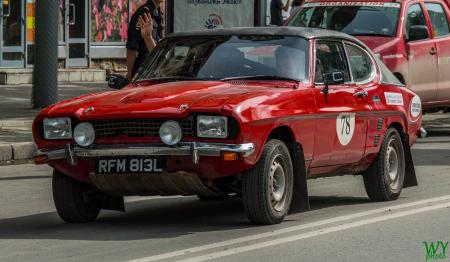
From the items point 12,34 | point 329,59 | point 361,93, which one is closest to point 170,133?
point 329,59

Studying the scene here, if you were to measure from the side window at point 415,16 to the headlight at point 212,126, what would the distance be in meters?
9.43

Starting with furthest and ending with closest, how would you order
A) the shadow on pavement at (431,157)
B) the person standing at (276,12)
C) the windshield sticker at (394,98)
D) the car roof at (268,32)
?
the person standing at (276,12) → the shadow on pavement at (431,157) → the windshield sticker at (394,98) → the car roof at (268,32)

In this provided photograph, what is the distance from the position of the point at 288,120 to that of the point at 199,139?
0.85 metres

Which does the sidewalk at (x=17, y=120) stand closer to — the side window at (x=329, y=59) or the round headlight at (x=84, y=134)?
the side window at (x=329, y=59)

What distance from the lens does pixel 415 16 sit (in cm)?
1864

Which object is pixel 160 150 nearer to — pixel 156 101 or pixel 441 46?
pixel 156 101

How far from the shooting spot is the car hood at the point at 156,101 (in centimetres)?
925

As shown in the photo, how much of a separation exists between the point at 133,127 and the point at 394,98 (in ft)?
10.2

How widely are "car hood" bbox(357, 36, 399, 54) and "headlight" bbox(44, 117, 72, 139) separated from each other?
8.30m

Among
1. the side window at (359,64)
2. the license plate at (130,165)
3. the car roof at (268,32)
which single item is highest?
the car roof at (268,32)

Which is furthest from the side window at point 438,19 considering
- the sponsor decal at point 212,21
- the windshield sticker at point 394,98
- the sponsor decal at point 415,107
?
the windshield sticker at point 394,98

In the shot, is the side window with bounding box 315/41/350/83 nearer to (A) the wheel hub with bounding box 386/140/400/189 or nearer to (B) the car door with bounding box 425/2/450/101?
(A) the wheel hub with bounding box 386/140/400/189

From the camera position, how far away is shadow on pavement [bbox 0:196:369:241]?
9.38 meters

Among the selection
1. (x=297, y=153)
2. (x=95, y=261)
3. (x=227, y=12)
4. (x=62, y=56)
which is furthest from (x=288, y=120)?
(x=62, y=56)
